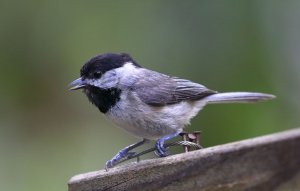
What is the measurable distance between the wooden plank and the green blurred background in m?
2.09

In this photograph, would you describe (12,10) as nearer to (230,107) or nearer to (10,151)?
(10,151)

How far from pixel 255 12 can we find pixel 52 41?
1816 millimetres

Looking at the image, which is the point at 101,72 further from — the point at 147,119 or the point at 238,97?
the point at 238,97

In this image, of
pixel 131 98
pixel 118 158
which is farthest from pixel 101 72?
pixel 118 158

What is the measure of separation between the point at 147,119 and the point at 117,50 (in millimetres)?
1969

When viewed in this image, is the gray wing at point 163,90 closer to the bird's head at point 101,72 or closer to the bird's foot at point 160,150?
the bird's head at point 101,72

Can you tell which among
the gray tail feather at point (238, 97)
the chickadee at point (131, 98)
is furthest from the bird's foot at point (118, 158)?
the gray tail feather at point (238, 97)

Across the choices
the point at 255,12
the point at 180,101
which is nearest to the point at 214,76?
the point at 255,12

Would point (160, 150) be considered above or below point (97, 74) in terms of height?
below

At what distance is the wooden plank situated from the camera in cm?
156

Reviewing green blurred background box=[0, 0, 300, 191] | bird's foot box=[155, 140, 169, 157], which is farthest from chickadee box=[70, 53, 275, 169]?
green blurred background box=[0, 0, 300, 191]

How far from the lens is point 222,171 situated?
1.69 metres

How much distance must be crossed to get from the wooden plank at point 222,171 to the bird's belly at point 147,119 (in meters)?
0.85

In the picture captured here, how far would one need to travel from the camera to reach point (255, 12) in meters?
4.12
